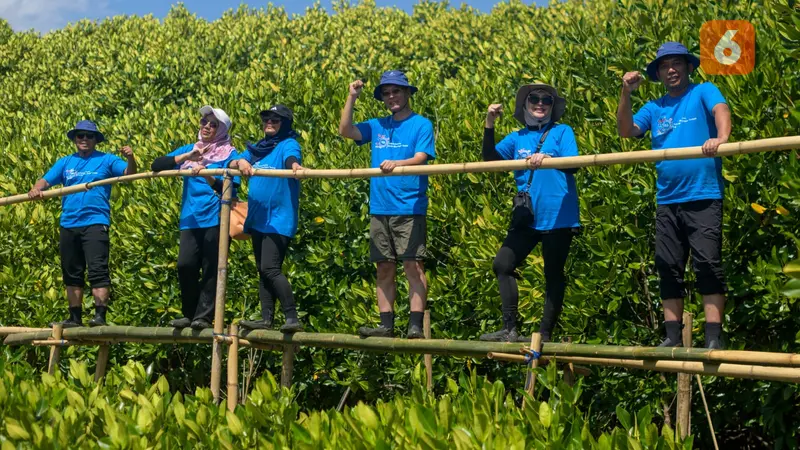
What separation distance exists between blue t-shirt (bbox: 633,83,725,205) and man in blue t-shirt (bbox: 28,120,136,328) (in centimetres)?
472

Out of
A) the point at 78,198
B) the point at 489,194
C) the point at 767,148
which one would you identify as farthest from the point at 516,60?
the point at 767,148

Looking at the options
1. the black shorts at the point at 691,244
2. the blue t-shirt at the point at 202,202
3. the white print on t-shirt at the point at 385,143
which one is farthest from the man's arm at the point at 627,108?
the blue t-shirt at the point at 202,202

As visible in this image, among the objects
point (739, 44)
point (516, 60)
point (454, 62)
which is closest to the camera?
point (739, 44)

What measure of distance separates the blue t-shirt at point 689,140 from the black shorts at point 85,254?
203 inches

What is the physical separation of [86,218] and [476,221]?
349 cm

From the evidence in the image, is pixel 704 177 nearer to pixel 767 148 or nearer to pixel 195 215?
pixel 767 148

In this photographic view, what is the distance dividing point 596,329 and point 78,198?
4.65 metres

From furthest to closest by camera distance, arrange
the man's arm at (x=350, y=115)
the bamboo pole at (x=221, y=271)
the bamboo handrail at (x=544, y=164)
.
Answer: the bamboo pole at (x=221, y=271), the man's arm at (x=350, y=115), the bamboo handrail at (x=544, y=164)

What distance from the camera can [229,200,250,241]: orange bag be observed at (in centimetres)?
884

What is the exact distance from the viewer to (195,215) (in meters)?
9.14

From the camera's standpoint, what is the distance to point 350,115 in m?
8.22

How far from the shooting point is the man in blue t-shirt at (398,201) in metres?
8.07

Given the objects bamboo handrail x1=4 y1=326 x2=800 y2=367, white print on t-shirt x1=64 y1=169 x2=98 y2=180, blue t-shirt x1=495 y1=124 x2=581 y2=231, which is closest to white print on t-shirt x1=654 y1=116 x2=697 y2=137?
blue t-shirt x1=495 y1=124 x2=581 y2=231

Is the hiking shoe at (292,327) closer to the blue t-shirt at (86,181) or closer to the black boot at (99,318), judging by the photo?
the black boot at (99,318)
